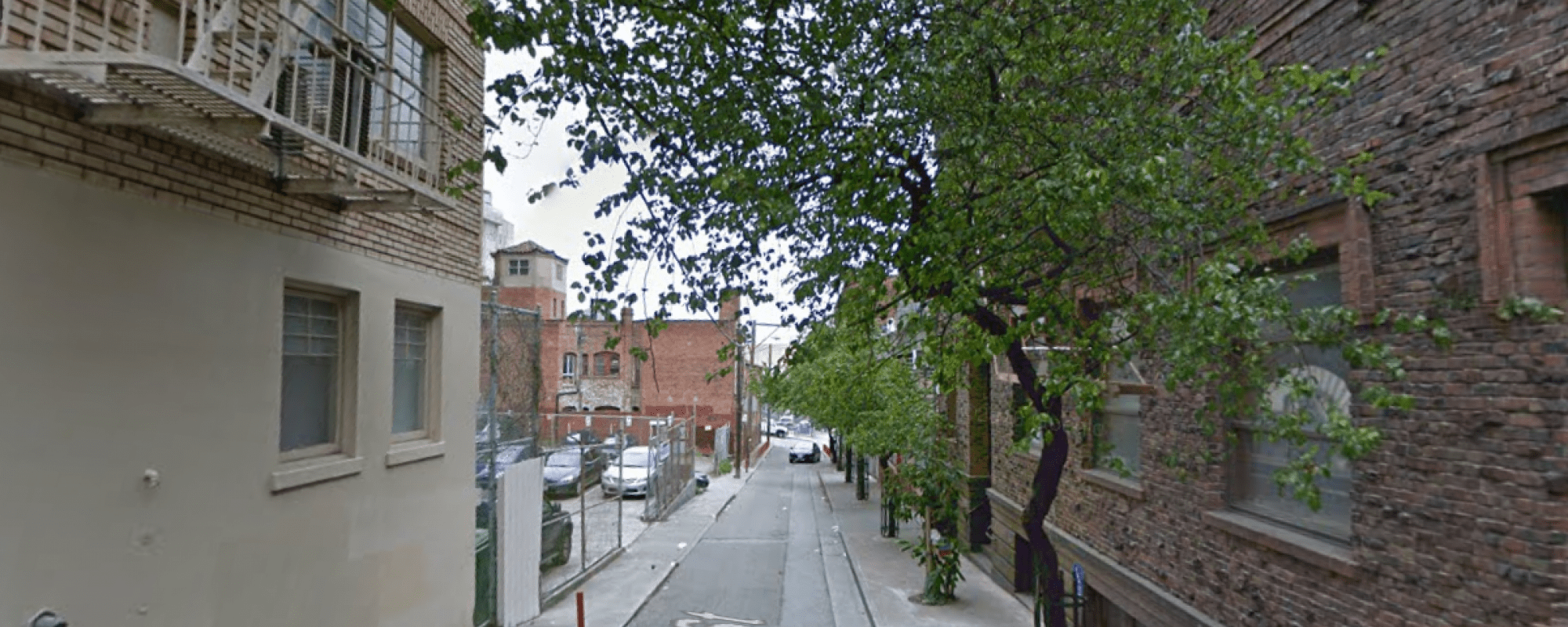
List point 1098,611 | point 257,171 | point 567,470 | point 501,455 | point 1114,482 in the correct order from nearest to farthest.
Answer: point 257,171 → point 1114,482 → point 1098,611 → point 501,455 → point 567,470

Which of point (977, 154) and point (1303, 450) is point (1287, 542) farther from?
point (977, 154)

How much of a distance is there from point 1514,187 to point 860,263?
13.4ft

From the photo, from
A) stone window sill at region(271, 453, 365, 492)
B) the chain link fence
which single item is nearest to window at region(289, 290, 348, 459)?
stone window sill at region(271, 453, 365, 492)

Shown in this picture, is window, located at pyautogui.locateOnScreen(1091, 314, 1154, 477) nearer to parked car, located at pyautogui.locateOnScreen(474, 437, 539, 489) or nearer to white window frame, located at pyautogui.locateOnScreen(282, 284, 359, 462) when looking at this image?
white window frame, located at pyautogui.locateOnScreen(282, 284, 359, 462)

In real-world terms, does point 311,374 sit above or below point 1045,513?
above

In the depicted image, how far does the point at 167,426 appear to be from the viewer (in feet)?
16.8

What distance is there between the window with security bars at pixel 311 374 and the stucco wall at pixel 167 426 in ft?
0.61

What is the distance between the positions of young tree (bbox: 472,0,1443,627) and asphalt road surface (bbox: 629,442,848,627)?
7.36 metres

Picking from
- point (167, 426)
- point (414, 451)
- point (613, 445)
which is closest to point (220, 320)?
point (167, 426)

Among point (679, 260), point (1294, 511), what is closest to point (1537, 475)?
point (1294, 511)

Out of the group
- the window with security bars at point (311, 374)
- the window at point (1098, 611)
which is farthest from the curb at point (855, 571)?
the window with security bars at point (311, 374)

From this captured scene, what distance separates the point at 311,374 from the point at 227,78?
2331 mm

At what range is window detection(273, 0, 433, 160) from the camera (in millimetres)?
6027

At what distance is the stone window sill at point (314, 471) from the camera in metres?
6.08
